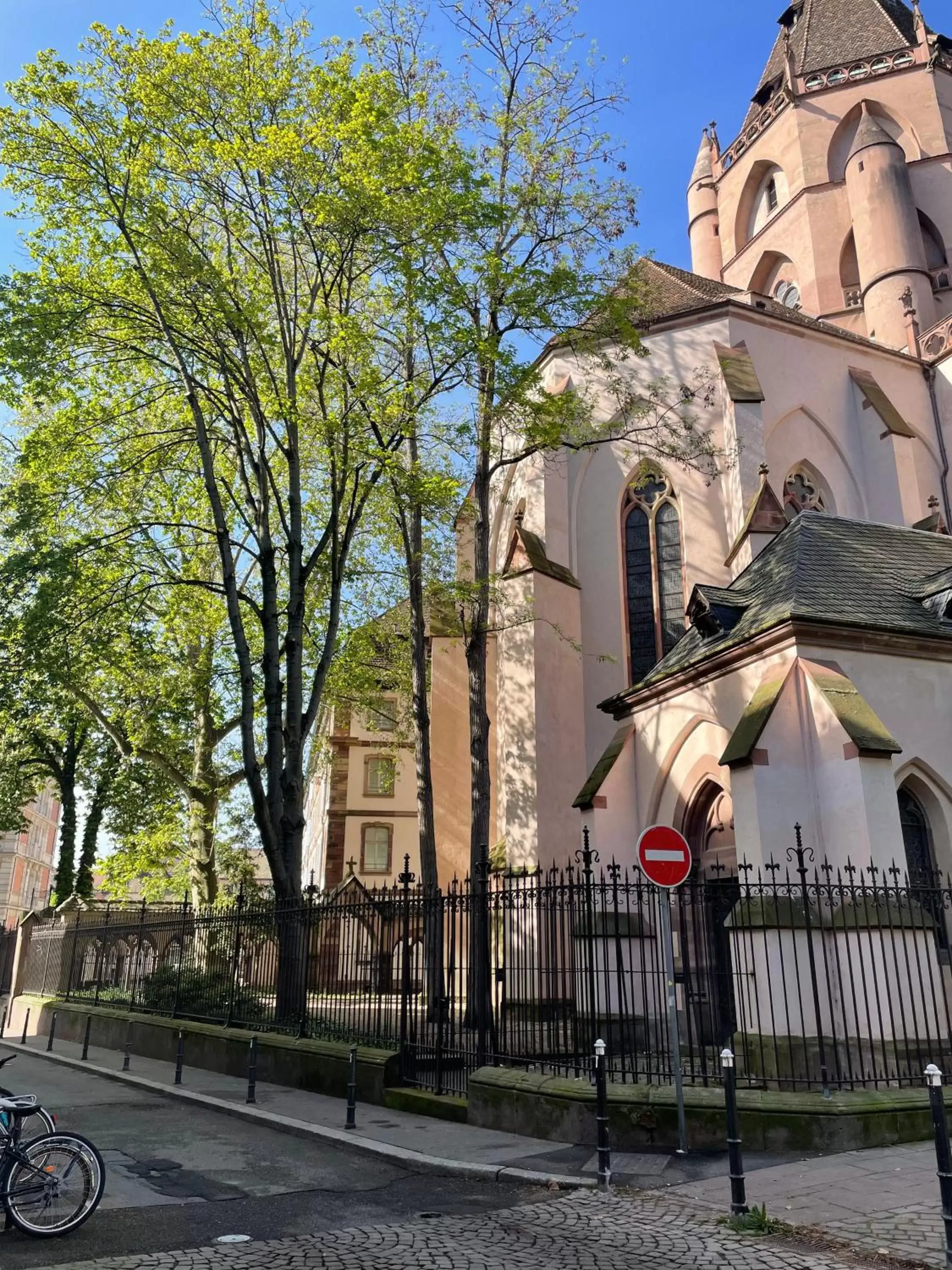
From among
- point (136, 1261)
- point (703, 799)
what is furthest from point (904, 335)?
point (136, 1261)

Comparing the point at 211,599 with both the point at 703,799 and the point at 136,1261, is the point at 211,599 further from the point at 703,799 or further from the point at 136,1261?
the point at 136,1261

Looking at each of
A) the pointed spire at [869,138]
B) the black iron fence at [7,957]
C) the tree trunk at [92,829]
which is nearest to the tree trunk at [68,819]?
the tree trunk at [92,829]

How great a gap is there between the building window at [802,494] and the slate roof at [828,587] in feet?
13.0

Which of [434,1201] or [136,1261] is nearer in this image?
[136,1261]

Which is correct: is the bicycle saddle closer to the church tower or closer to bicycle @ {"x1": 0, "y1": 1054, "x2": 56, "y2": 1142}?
bicycle @ {"x1": 0, "y1": 1054, "x2": 56, "y2": 1142}

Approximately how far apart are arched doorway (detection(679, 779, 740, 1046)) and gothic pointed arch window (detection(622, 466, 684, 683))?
5451 mm

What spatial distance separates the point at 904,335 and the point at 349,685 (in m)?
18.2

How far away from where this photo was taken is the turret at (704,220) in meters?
37.8

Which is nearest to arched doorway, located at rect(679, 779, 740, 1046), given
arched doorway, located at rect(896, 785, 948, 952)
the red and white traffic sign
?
the red and white traffic sign

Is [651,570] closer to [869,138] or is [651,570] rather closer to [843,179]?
[869,138]

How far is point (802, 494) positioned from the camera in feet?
69.7

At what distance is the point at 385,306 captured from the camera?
18.4 m

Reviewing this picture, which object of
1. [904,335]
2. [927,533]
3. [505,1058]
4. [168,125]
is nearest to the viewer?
[505,1058]

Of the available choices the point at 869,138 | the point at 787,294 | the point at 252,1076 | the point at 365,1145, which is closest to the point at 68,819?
the point at 252,1076
